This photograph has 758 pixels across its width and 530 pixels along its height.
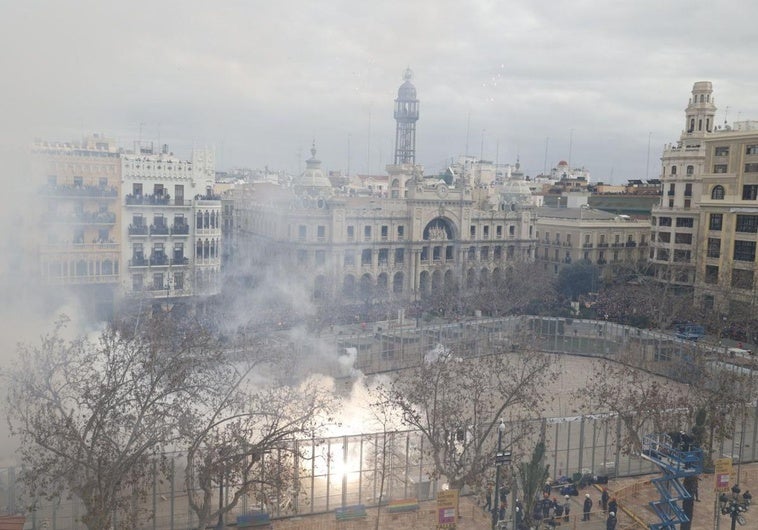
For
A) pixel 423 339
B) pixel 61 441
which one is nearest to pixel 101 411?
pixel 61 441

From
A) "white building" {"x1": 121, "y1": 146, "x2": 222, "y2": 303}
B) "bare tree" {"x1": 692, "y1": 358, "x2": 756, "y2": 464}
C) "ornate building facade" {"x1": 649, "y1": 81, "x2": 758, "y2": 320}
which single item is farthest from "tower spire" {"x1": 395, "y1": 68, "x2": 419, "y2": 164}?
"bare tree" {"x1": 692, "y1": 358, "x2": 756, "y2": 464}

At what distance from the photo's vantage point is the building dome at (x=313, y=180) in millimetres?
64188

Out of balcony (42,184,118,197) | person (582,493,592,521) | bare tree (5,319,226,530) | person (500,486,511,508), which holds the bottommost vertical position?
person (582,493,592,521)

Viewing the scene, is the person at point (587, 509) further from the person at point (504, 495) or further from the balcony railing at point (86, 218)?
the balcony railing at point (86, 218)

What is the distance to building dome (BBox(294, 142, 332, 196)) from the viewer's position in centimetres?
6419

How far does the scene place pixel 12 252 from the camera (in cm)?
3116

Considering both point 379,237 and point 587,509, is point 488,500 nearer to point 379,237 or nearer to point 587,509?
point 587,509

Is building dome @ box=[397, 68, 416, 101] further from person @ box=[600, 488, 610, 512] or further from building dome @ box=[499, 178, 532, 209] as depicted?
person @ box=[600, 488, 610, 512]

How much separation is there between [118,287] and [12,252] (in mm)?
9481

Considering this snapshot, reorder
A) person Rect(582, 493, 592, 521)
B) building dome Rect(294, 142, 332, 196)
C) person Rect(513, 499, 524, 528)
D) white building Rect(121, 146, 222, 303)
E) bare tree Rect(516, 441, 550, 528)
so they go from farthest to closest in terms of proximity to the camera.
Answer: building dome Rect(294, 142, 332, 196), white building Rect(121, 146, 222, 303), person Rect(582, 493, 592, 521), person Rect(513, 499, 524, 528), bare tree Rect(516, 441, 550, 528)

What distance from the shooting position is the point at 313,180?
64688mm

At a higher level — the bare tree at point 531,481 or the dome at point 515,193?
the dome at point 515,193

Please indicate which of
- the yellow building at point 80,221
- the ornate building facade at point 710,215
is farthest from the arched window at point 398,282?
the yellow building at point 80,221

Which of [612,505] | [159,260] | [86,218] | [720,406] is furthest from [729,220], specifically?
[86,218]
